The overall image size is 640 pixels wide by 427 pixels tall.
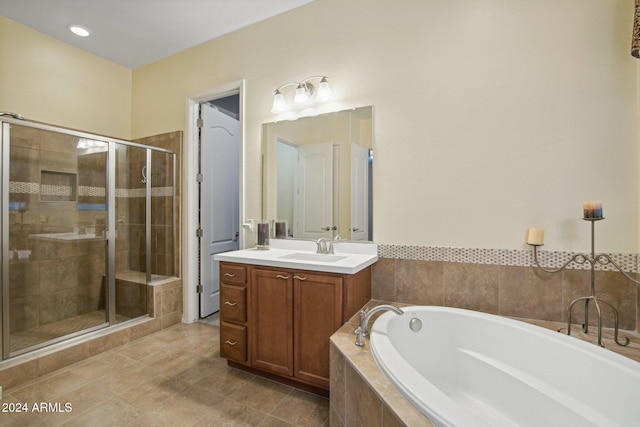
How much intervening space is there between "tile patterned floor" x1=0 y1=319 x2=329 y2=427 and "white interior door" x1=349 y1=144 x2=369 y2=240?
1151 mm

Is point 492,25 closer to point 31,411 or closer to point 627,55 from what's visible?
point 627,55

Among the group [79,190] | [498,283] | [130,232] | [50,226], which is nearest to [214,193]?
[130,232]

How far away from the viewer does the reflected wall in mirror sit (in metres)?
2.19

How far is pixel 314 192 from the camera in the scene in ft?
7.88

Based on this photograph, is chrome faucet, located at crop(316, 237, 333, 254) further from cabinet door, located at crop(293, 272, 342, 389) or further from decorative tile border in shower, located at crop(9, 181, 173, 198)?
decorative tile border in shower, located at crop(9, 181, 173, 198)

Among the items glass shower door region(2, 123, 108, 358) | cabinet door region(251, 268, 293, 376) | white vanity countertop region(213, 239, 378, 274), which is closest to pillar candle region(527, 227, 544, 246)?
white vanity countertop region(213, 239, 378, 274)

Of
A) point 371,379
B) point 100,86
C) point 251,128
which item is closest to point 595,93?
point 371,379

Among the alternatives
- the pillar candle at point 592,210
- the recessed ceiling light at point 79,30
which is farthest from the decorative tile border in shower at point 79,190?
the pillar candle at point 592,210

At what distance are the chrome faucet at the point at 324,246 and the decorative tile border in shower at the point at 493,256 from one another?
14.6 inches

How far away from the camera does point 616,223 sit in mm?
1565

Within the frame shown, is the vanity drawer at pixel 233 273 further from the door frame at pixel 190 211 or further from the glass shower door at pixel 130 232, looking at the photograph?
the glass shower door at pixel 130 232

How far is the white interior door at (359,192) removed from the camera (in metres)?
2.18

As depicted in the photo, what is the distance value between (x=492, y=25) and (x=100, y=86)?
3.79 metres

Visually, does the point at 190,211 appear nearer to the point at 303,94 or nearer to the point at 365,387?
the point at 303,94
